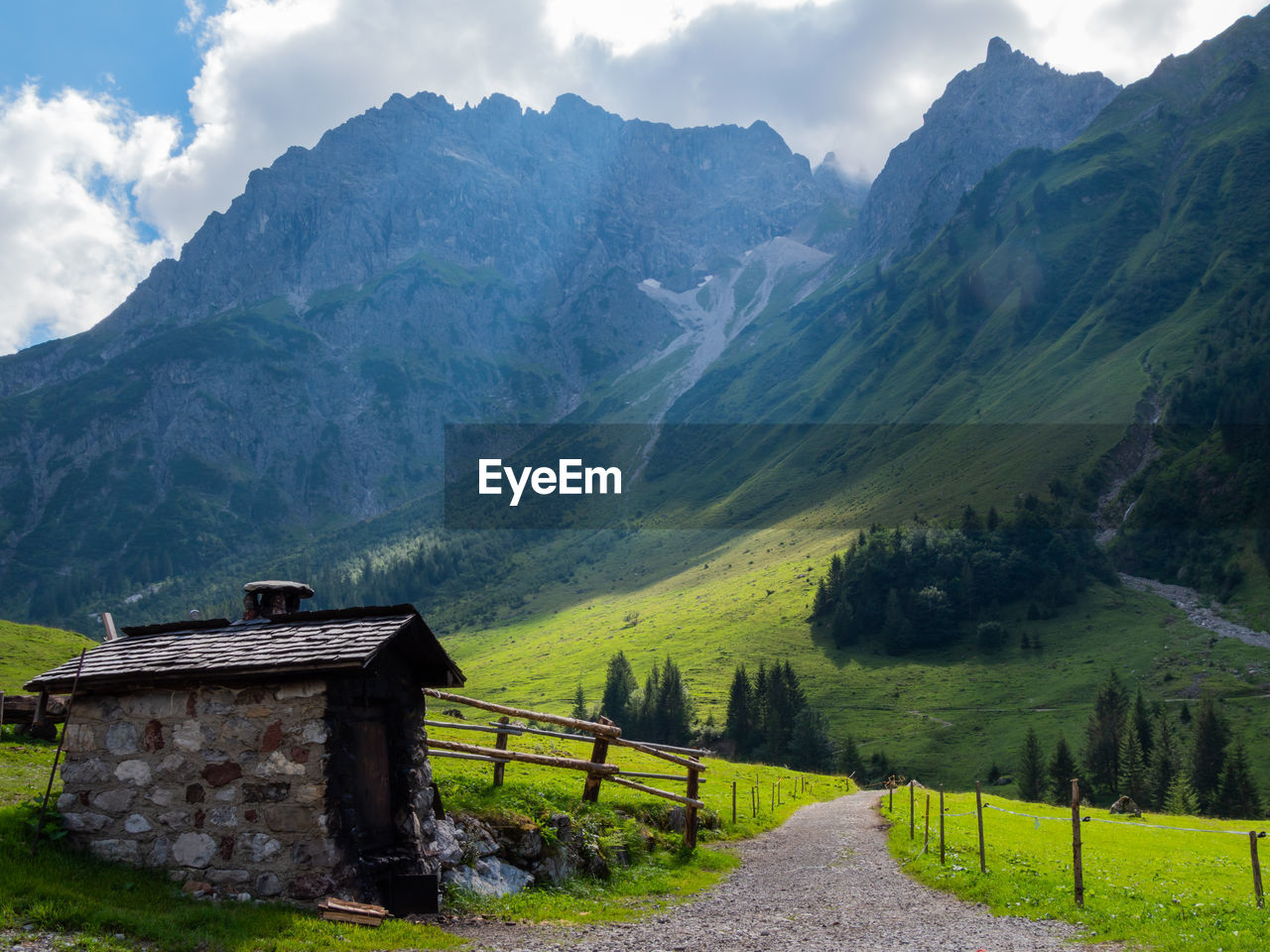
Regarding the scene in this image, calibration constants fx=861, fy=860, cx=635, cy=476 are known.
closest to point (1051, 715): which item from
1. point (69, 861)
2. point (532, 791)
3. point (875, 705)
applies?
point (875, 705)

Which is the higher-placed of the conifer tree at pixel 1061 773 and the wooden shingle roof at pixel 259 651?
the wooden shingle roof at pixel 259 651

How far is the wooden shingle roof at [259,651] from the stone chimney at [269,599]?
0.72 m

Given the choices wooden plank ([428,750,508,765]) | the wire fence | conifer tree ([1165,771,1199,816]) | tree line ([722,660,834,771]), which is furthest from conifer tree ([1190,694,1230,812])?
wooden plank ([428,750,508,765])

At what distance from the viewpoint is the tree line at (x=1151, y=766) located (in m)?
88.1

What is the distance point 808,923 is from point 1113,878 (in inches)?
499

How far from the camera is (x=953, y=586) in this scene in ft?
625

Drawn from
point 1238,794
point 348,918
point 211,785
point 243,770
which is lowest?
point 1238,794

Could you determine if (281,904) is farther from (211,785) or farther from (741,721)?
(741,721)

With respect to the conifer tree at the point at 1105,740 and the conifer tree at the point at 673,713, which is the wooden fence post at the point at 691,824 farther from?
the conifer tree at the point at 673,713

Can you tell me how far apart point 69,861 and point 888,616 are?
596ft

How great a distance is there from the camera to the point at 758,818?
136 feet

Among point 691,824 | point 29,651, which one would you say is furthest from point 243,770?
point 29,651

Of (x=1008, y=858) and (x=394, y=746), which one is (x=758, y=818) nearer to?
(x=1008, y=858)

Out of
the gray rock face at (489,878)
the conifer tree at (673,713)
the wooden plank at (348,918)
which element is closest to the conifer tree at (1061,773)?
the conifer tree at (673,713)
